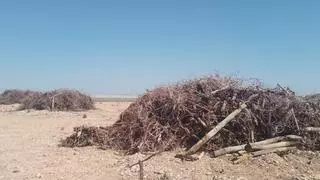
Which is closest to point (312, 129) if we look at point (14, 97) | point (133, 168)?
point (133, 168)

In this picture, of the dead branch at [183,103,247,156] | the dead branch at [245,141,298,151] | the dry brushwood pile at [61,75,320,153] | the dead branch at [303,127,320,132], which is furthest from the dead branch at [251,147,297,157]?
the dead branch at [183,103,247,156]

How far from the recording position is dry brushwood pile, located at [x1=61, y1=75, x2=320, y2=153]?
1198 centimetres

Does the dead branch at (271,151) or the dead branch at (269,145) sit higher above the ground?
the dead branch at (269,145)

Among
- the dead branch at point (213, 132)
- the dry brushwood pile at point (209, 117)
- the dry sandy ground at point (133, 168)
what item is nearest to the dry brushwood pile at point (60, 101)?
the dry sandy ground at point (133, 168)

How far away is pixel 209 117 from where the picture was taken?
12.1 meters

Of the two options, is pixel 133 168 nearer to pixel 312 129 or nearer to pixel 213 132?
pixel 213 132

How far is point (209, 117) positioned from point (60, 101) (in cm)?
1830

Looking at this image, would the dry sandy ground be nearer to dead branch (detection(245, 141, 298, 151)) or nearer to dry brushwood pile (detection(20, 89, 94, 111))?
dead branch (detection(245, 141, 298, 151))

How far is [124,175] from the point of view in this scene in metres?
10.2

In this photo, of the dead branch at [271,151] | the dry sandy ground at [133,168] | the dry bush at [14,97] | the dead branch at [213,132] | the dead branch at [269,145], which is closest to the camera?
the dry sandy ground at [133,168]

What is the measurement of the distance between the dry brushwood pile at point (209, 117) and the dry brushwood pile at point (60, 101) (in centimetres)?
1548

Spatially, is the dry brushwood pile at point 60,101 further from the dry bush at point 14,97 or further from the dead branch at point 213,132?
the dead branch at point 213,132

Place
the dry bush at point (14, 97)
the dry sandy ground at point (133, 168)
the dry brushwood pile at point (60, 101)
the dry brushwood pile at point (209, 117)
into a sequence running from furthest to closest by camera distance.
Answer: the dry bush at point (14, 97)
the dry brushwood pile at point (60, 101)
the dry brushwood pile at point (209, 117)
the dry sandy ground at point (133, 168)

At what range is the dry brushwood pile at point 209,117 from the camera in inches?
472
